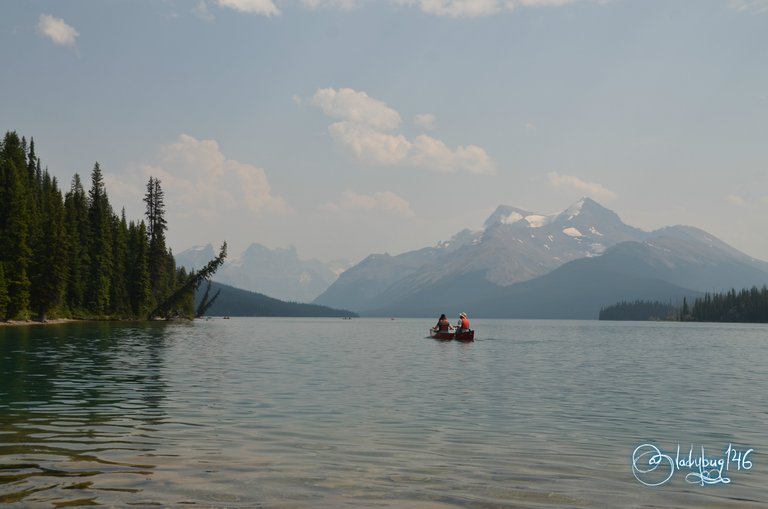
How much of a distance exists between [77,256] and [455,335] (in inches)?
2919

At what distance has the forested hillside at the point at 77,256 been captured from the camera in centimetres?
10762

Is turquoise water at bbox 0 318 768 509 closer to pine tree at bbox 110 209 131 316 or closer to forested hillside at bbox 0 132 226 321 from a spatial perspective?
forested hillside at bbox 0 132 226 321

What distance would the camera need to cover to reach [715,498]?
15.3 m

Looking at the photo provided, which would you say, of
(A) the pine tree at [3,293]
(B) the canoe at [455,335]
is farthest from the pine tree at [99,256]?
(B) the canoe at [455,335]

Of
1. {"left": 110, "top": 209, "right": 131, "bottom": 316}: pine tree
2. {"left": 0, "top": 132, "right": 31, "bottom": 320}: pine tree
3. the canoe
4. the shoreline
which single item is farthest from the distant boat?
{"left": 110, "top": 209, "right": 131, "bottom": 316}: pine tree

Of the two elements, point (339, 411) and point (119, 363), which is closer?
point (339, 411)

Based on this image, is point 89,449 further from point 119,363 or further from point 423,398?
point 119,363

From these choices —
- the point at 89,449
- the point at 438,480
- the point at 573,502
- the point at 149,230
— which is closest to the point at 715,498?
the point at 573,502

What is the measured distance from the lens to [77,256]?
12800cm

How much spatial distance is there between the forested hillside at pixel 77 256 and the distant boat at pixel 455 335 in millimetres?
62392

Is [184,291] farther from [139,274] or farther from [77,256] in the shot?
[77,256]

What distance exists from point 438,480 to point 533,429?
953cm

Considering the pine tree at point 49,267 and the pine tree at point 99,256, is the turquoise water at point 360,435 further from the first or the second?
the pine tree at point 99,256

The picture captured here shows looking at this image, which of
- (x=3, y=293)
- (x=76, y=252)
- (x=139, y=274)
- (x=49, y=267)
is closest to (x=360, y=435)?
(x=3, y=293)
